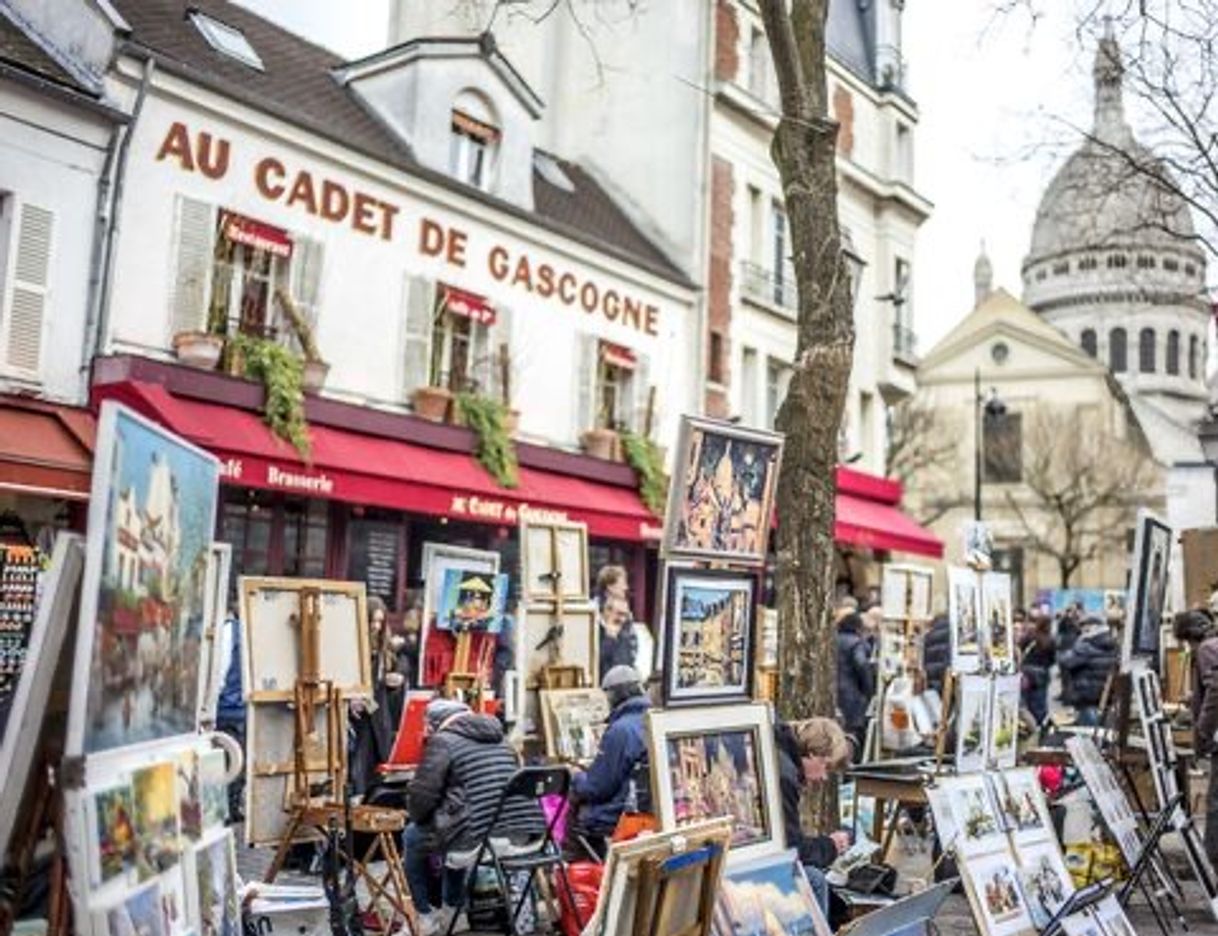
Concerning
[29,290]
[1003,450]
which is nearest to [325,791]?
[29,290]

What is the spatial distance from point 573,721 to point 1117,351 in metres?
57.5

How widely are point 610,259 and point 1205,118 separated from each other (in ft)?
30.3

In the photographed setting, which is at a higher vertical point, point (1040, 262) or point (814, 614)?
point (1040, 262)

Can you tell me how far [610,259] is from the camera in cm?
2038

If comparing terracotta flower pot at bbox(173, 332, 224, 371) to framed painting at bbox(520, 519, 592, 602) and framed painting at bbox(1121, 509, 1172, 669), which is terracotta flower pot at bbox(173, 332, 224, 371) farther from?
framed painting at bbox(1121, 509, 1172, 669)

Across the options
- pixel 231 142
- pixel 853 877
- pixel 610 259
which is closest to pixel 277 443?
pixel 231 142

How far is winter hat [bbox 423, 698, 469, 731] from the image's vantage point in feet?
23.6

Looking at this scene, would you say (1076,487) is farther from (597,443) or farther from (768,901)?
(768,901)

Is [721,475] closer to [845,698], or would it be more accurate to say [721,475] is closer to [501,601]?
[501,601]

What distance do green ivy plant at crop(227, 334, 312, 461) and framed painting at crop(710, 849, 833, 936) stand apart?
1060cm

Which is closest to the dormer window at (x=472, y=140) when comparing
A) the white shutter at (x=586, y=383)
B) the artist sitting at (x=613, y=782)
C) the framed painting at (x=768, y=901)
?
the white shutter at (x=586, y=383)

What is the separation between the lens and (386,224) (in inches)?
665

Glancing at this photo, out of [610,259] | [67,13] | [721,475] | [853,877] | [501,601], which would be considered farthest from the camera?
[610,259]

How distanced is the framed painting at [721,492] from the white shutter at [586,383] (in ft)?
46.2
